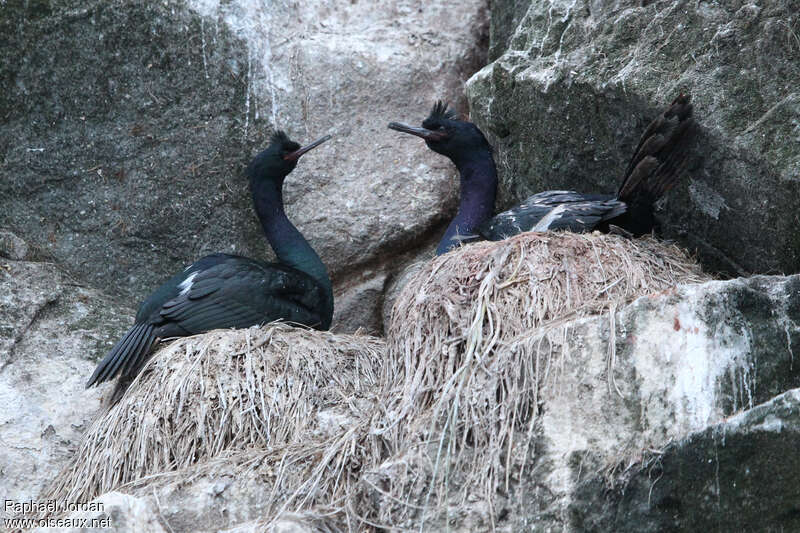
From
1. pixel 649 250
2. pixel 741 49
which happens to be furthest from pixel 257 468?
pixel 741 49

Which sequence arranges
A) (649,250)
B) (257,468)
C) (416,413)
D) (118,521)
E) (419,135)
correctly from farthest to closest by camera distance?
1. (419,135)
2. (649,250)
3. (257,468)
4. (416,413)
5. (118,521)

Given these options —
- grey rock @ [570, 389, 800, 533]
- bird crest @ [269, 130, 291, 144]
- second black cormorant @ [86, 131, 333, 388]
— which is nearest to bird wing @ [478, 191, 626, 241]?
second black cormorant @ [86, 131, 333, 388]

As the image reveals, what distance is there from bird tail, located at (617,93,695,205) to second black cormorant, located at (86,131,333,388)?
5.66 ft

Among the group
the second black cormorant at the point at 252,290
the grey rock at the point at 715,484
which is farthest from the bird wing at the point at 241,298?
the grey rock at the point at 715,484

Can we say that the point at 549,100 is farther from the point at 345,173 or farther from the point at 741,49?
the point at 345,173

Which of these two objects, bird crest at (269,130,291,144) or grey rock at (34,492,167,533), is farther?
bird crest at (269,130,291,144)

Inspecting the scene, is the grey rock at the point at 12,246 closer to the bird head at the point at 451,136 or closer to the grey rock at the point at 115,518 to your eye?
the bird head at the point at 451,136

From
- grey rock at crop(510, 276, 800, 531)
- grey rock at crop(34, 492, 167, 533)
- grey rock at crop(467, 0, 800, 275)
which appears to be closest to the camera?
grey rock at crop(510, 276, 800, 531)

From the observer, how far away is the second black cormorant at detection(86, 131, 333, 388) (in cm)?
483

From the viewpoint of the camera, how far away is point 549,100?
497cm

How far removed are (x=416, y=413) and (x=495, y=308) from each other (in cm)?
50

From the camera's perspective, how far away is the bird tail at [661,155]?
425 cm

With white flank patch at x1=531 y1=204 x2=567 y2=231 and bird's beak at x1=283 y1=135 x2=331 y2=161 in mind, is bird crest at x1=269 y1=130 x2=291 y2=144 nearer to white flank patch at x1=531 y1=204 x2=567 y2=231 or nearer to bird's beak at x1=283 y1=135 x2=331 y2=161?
bird's beak at x1=283 y1=135 x2=331 y2=161

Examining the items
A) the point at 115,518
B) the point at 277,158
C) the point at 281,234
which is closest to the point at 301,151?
the point at 277,158
